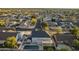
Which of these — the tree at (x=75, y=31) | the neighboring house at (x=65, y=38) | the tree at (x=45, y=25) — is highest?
the tree at (x=45, y=25)

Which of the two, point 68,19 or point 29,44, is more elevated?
point 68,19

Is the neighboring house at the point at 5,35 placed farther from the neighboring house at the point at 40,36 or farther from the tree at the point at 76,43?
the tree at the point at 76,43

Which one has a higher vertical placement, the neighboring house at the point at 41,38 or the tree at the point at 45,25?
the tree at the point at 45,25

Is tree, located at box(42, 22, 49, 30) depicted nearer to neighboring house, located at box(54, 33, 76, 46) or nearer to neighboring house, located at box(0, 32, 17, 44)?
neighboring house, located at box(54, 33, 76, 46)

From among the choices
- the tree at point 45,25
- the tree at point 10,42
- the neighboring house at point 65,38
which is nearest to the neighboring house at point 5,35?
the tree at point 10,42

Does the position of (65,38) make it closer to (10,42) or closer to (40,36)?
(40,36)

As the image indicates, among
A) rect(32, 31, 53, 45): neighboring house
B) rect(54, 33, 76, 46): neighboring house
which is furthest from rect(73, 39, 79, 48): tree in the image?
rect(32, 31, 53, 45): neighboring house

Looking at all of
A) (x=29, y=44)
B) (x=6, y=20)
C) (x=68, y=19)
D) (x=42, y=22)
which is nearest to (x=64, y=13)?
(x=68, y=19)
